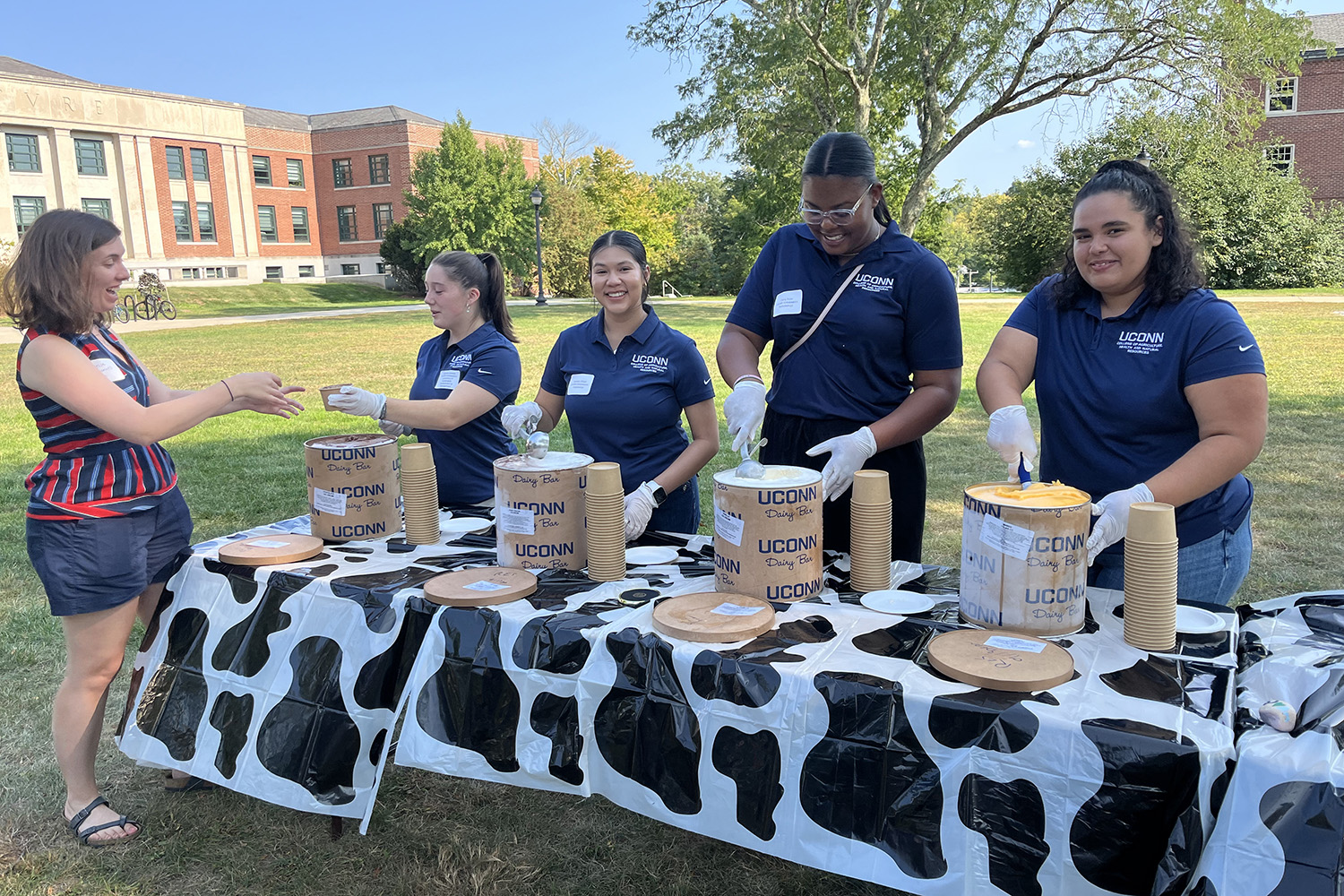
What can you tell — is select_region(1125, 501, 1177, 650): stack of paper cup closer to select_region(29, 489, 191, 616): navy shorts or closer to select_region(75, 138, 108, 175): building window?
select_region(29, 489, 191, 616): navy shorts

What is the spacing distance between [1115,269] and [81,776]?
2.92 meters

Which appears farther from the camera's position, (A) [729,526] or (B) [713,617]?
(A) [729,526]

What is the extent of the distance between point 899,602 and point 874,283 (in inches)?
36.8

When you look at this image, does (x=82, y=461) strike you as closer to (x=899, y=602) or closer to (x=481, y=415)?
(x=481, y=415)

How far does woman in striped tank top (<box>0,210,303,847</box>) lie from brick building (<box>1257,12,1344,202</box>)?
38.2 metres

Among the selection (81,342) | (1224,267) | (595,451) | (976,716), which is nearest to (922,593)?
(976,716)

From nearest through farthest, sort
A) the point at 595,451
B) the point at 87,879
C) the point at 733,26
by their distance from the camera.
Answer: the point at 87,879, the point at 595,451, the point at 733,26

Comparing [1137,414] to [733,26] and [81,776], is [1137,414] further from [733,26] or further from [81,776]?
[733,26]

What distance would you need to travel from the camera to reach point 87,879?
2.27 m

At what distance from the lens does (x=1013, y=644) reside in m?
1.52

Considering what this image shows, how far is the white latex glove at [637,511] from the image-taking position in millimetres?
2316

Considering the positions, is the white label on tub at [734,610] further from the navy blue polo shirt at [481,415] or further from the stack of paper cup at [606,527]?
the navy blue polo shirt at [481,415]

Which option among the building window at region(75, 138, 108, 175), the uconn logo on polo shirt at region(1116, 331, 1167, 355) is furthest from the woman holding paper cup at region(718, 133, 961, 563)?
the building window at region(75, 138, 108, 175)

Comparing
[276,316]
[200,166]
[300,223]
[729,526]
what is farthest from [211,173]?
[729,526]
